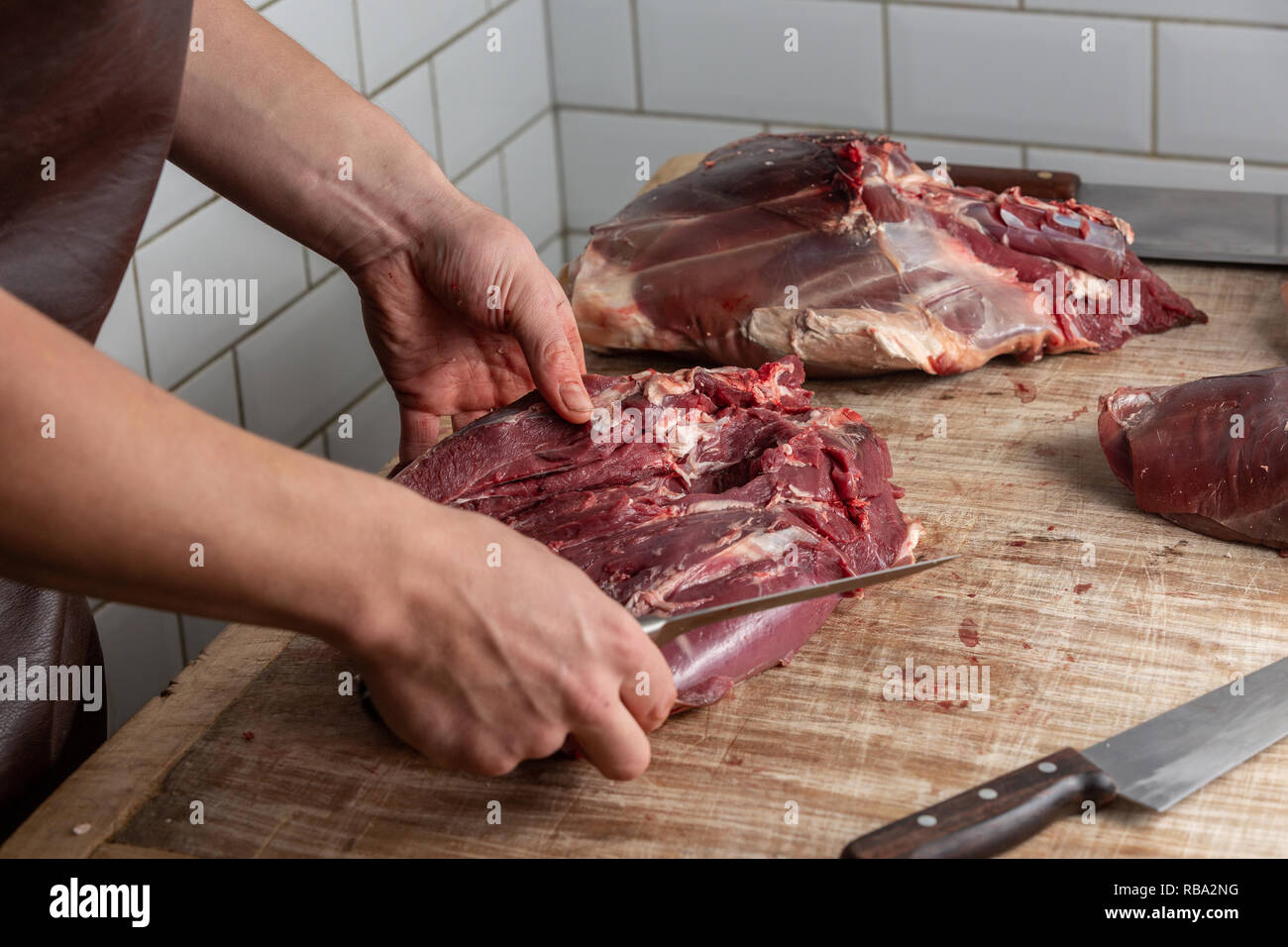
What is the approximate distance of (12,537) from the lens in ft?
4.01

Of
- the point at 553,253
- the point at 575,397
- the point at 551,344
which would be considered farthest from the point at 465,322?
the point at 553,253

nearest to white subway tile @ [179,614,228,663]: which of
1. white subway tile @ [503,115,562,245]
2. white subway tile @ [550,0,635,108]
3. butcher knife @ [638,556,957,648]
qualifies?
white subway tile @ [503,115,562,245]

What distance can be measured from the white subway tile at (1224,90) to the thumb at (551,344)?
1.89m

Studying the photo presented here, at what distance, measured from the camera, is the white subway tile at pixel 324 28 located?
9.40 ft

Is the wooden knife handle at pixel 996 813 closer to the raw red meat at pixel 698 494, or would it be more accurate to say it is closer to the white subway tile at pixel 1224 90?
the raw red meat at pixel 698 494

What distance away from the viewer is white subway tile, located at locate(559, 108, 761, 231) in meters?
3.82

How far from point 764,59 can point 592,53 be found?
1.64 ft

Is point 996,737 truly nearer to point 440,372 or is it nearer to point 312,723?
point 312,723

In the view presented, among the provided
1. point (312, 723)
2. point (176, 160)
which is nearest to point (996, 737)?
point (312, 723)

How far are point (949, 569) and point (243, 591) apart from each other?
1.06 meters

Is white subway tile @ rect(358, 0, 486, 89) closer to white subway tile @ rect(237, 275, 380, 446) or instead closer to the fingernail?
white subway tile @ rect(237, 275, 380, 446)

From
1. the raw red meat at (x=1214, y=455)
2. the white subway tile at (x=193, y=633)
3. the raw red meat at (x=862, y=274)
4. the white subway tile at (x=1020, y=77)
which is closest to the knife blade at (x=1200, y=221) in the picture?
the raw red meat at (x=862, y=274)

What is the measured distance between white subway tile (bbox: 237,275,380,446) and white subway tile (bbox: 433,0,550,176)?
20.1 inches

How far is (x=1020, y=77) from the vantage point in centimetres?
343
